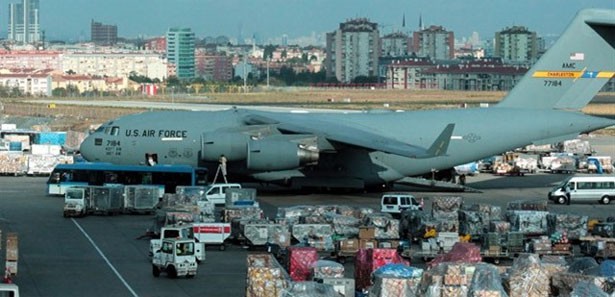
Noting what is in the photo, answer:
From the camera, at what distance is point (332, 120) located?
59.9 metres

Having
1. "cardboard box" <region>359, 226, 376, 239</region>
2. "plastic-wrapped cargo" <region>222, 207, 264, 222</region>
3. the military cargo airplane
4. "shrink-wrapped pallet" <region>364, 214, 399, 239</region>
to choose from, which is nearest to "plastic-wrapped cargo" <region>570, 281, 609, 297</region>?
"cardboard box" <region>359, 226, 376, 239</region>

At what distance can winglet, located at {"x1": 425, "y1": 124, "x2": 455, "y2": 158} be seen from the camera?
5344 cm

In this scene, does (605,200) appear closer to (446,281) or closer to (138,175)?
(138,175)

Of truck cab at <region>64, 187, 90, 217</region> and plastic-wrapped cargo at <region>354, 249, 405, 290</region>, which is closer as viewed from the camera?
plastic-wrapped cargo at <region>354, 249, 405, 290</region>

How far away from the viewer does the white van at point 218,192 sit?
53.6 metres

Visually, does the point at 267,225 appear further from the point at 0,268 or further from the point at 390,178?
the point at 390,178

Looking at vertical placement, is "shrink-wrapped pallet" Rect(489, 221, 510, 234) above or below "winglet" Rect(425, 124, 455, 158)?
below

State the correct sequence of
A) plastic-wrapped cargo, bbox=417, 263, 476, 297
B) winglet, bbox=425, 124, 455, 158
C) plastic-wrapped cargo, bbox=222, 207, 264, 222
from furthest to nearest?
winglet, bbox=425, 124, 455, 158 → plastic-wrapped cargo, bbox=222, 207, 264, 222 → plastic-wrapped cargo, bbox=417, 263, 476, 297

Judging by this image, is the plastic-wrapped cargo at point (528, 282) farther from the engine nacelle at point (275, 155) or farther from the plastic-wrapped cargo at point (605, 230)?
the engine nacelle at point (275, 155)

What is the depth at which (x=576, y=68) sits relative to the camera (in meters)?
→ 60.5

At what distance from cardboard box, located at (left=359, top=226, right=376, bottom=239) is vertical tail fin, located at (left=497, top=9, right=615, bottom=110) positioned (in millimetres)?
20325

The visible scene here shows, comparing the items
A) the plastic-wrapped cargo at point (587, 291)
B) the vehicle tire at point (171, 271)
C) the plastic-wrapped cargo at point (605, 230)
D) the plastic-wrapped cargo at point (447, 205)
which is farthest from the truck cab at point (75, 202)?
the plastic-wrapped cargo at point (587, 291)

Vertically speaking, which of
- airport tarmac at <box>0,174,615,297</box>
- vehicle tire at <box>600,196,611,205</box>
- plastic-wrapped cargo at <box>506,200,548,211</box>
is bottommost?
airport tarmac at <box>0,174,615,297</box>

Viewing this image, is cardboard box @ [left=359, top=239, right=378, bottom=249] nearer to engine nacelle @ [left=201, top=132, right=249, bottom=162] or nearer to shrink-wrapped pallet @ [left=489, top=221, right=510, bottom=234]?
shrink-wrapped pallet @ [left=489, top=221, right=510, bottom=234]
